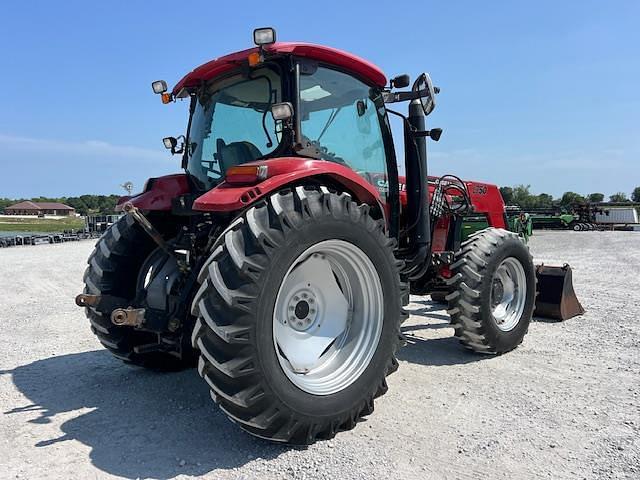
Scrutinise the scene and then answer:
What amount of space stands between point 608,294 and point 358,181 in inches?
260

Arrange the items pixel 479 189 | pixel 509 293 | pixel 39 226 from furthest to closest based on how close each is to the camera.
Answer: pixel 39 226, pixel 479 189, pixel 509 293

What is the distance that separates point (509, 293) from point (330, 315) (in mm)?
2715

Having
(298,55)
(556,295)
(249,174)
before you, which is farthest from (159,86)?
(556,295)

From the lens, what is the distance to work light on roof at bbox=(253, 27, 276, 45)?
126 inches

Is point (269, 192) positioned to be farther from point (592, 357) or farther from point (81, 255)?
point (81, 255)

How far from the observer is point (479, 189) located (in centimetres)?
618

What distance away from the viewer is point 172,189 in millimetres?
4113

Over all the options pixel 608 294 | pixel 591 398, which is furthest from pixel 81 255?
pixel 591 398

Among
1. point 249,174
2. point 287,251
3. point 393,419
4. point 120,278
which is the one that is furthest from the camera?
point 120,278

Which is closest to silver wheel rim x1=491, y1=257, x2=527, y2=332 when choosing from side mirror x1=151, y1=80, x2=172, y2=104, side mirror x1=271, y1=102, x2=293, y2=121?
side mirror x1=271, y1=102, x2=293, y2=121

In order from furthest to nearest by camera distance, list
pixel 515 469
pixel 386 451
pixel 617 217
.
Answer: pixel 617 217 < pixel 386 451 < pixel 515 469

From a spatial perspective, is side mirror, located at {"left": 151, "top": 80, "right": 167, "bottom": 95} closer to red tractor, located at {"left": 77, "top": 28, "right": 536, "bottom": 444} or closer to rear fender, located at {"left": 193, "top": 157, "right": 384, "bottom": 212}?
red tractor, located at {"left": 77, "top": 28, "right": 536, "bottom": 444}

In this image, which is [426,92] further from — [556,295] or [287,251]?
[556,295]

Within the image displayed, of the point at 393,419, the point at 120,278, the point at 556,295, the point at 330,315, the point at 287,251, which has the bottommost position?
the point at 393,419
